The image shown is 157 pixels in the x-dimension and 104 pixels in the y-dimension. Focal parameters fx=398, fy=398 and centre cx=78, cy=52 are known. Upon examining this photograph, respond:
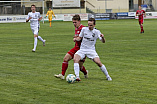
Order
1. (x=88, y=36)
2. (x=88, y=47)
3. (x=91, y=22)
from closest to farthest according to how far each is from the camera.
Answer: (x=91, y=22), (x=88, y=36), (x=88, y=47)

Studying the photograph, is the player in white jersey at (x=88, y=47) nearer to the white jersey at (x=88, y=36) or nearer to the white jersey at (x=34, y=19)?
the white jersey at (x=88, y=36)

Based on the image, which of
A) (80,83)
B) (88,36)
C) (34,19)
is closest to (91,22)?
(88,36)

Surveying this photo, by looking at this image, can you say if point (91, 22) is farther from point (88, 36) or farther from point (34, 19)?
point (34, 19)

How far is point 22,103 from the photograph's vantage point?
8141mm

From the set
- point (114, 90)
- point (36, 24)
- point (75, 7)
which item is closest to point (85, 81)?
point (114, 90)

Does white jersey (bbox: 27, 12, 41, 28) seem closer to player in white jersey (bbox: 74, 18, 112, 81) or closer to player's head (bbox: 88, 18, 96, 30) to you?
player in white jersey (bbox: 74, 18, 112, 81)

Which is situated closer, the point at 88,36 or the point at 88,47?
the point at 88,36

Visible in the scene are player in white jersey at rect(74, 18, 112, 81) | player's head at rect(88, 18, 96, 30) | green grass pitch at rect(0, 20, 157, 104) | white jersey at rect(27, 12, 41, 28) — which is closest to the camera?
green grass pitch at rect(0, 20, 157, 104)

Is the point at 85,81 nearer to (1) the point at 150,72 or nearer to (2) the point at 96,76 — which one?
(2) the point at 96,76

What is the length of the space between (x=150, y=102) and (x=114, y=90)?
1489mm

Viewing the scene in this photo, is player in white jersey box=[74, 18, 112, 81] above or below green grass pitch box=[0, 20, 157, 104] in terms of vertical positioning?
above

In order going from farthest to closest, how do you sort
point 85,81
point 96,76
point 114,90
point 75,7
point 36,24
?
point 75,7, point 36,24, point 96,76, point 85,81, point 114,90

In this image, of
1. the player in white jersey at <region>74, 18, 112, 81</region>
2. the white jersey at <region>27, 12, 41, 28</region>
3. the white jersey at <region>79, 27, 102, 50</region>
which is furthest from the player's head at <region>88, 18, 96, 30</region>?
the white jersey at <region>27, 12, 41, 28</region>

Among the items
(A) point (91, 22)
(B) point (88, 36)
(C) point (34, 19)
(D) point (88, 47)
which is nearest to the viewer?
(A) point (91, 22)
